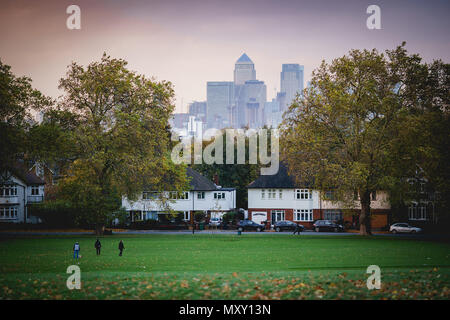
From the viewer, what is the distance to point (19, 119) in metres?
43.2

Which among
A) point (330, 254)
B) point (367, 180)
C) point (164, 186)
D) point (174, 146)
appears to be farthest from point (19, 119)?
point (367, 180)

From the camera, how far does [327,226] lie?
6100 cm

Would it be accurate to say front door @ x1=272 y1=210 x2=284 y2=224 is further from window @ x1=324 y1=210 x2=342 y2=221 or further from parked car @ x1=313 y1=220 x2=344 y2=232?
parked car @ x1=313 y1=220 x2=344 y2=232

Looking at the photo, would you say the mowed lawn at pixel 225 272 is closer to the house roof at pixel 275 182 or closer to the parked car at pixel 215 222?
the parked car at pixel 215 222

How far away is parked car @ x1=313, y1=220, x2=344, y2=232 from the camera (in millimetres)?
60597

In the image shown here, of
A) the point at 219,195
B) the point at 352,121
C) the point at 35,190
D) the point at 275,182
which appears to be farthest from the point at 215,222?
the point at 35,190

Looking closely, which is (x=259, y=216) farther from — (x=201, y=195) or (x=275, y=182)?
(x=201, y=195)

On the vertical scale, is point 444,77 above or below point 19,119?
above

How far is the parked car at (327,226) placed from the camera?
6060 centimetres

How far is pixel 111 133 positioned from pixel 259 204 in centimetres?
2703

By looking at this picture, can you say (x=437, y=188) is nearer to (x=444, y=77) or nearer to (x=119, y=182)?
(x=444, y=77)

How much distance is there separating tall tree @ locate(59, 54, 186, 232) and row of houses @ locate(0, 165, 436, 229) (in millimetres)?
14104

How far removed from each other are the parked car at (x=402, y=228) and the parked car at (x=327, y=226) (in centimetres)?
631

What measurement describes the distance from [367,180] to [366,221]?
6727mm
